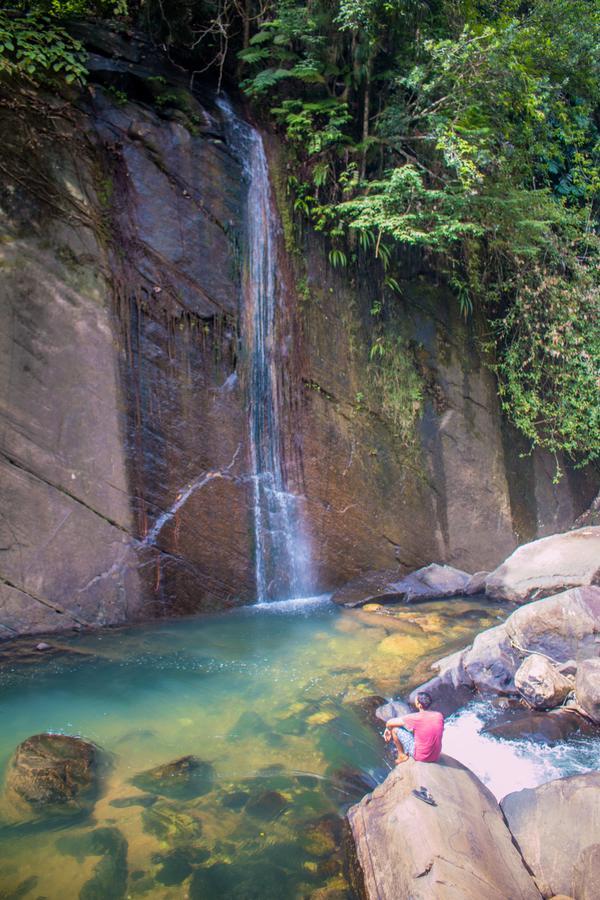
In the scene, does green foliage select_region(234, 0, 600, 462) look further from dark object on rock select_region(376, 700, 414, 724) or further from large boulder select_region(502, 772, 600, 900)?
large boulder select_region(502, 772, 600, 900)

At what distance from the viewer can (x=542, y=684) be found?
5461mm

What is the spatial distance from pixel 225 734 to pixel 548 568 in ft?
17.0

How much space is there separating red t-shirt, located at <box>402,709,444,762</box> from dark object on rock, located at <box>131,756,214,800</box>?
1.49 m

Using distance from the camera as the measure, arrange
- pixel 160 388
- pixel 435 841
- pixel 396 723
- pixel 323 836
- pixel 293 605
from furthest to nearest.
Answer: pixel 293 605 < pixel 160 388 < pixel 396 723 < pixel 323 836 < pixel 435 841

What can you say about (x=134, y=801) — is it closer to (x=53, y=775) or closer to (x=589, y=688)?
(x=53, y=775)

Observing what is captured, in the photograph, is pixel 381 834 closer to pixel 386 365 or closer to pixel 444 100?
pixel 386 365

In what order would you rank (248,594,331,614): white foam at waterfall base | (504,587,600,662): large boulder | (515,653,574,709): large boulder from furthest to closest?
1. (248,594,331,614): white foam at waterfall base
2. (504,587,600,662): large boulder
3. (515,653,574,709): large boulder

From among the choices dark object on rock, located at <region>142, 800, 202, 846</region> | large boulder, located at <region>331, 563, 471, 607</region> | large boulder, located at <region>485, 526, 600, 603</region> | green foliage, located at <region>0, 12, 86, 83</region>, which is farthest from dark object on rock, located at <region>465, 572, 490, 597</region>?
green foliage, located at <region>0, 12, 86, 83</region>

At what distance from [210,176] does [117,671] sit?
20.6ft

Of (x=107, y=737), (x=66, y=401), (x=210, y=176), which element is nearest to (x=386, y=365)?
(x=210, y=176)

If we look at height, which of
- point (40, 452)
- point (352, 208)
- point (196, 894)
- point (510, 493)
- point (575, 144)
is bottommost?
point (196, 894)

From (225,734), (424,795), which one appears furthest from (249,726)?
(424,795)

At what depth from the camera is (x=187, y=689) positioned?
580 cm

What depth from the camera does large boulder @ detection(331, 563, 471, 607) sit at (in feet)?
27.2
